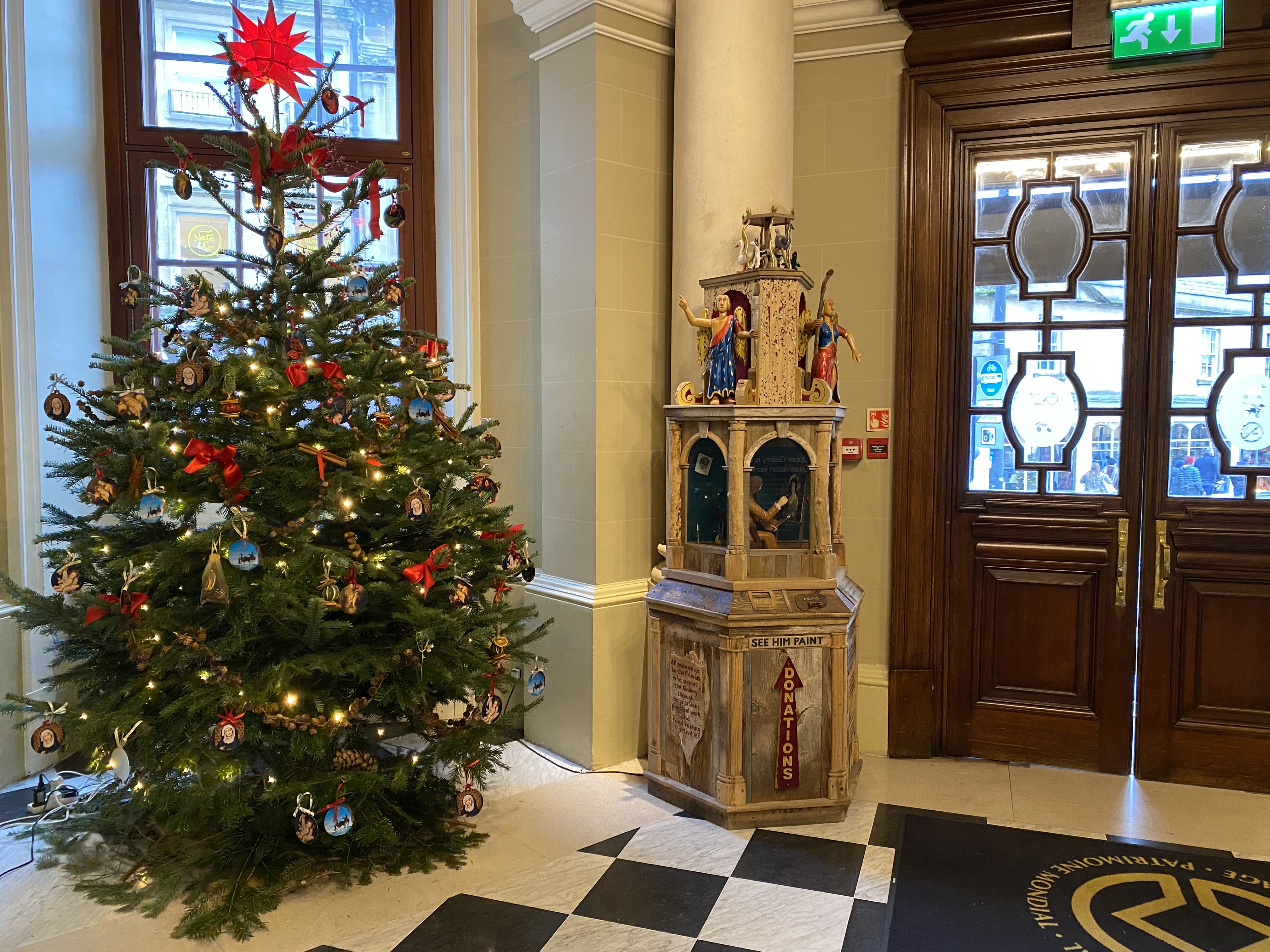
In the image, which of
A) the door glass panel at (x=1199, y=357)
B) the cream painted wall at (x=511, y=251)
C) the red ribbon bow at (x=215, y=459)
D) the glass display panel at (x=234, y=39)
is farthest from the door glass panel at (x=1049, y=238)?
the red ribbon bow at (x=215, y=459)

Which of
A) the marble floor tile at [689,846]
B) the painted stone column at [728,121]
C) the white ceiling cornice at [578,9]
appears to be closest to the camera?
the marble floor tile at [689,846]

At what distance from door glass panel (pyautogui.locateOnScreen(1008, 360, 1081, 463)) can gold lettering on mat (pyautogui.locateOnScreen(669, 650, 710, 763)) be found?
1.59m

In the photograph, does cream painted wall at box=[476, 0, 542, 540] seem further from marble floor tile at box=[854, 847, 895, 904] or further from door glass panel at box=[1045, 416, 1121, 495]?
door glass panel at box=[1045, 416, 1121, 495]

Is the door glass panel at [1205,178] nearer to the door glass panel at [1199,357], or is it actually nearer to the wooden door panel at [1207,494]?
the wooden door panel at [1207,494]

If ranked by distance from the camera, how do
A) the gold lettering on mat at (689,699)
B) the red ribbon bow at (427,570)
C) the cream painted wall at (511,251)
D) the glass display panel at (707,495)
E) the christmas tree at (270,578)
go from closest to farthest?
the christmas tree at (270,578), the red ribbon bow at (427,570), the gold lettering on mat at (689,699), the glass display panel at (707,495), the cream painted wall at (511,251)

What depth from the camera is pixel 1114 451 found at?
3.61 m

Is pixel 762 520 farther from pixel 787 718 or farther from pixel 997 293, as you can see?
pixel 997 293

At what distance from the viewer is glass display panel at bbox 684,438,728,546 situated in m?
3.29

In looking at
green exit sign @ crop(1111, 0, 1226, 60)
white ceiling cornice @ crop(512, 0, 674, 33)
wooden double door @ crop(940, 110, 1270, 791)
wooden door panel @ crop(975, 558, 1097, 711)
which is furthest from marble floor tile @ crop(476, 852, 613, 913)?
green exit sign @ crop(1111, 0, 1226, 60)

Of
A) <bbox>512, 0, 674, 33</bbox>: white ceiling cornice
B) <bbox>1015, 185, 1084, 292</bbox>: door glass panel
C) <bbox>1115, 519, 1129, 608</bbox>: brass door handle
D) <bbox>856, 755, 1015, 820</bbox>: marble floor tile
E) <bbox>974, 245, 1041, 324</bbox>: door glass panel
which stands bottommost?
<bbox>856, 755, 1015, 820</bbox>: marble floor tile

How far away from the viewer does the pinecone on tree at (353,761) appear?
2727mm

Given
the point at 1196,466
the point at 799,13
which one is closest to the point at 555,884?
the point at 1196,466

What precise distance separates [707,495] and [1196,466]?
185 cm

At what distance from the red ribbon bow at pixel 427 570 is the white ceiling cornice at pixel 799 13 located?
2.17m
